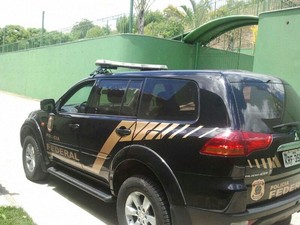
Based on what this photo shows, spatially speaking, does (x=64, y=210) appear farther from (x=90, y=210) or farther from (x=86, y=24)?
(x=86, y=24)

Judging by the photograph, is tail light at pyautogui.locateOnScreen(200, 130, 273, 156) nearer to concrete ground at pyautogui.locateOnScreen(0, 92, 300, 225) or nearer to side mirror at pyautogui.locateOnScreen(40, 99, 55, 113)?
concrete ground at pyautogui.locateOnScreen(0, 92, 300, 225)

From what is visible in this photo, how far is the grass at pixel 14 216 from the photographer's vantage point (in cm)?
457

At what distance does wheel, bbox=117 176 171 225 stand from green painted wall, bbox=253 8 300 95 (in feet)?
23.0

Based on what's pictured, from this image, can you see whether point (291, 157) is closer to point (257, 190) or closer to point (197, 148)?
point (257, 190)

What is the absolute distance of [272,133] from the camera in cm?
355

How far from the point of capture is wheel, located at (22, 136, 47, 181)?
617 centimetres

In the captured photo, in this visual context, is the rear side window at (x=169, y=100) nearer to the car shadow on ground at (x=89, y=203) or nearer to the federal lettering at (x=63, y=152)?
the federal lettering at (x=63, y=152)

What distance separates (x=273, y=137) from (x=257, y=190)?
0.48 metres

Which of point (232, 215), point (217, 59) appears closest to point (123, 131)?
point (232, 215)

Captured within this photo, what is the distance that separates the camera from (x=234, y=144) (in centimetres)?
328

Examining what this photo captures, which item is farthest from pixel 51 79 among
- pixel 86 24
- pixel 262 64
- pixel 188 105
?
pixel 188 105

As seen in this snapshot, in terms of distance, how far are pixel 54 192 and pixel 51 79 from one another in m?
18.8

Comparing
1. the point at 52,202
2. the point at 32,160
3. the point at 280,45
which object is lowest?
the point at 52,202

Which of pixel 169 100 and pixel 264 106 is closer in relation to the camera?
pixel 264 106
